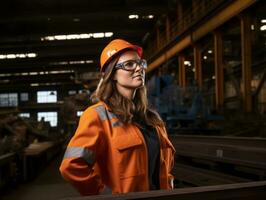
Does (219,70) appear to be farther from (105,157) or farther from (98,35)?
(105,157)

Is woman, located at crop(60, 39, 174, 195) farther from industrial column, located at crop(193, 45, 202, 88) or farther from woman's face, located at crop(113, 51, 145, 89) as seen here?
industrial column, located at crop(193, 45, 202, 88)

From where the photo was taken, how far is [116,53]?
1.98m

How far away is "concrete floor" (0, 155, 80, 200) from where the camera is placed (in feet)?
25.5

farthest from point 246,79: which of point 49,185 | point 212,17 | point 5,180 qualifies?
point 5,180

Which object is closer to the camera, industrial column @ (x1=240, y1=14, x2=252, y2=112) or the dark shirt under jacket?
the dark shirt under jacket

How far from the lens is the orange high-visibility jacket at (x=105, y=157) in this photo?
1730 mm

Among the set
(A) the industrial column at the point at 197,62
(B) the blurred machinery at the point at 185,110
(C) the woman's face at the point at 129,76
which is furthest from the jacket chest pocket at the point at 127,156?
(A) the industrial column at the point at 197,62

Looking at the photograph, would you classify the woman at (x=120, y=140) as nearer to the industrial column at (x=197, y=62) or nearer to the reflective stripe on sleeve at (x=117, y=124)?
the reflective stripe on sleeve at (x=117, y=124)

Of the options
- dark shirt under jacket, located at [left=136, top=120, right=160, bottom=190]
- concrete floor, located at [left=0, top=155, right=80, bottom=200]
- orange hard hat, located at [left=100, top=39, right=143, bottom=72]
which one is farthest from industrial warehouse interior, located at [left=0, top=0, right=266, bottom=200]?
orange hard hat, located at [left=100, top=39, right=143, bottom=72]

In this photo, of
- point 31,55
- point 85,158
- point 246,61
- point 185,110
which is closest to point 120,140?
point 85,158

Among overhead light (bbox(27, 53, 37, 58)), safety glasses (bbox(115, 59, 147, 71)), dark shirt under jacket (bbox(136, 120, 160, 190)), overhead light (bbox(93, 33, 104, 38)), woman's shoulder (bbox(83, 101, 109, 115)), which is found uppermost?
overhead light (bbox(93, 33, 104, 38))

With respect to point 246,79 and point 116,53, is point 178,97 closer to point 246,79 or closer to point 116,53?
point 246,79

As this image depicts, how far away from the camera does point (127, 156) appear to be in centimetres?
177

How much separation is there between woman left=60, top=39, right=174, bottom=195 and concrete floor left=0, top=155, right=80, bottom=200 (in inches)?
211
